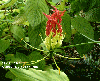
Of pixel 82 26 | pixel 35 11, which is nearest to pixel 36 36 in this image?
pixel 35 11

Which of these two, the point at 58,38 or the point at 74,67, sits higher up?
the point at 58,38

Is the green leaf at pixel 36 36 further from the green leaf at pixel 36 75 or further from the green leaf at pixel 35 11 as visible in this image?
the green leaf at pixel 36 75

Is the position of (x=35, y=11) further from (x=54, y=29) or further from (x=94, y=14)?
(x=94, y=14)

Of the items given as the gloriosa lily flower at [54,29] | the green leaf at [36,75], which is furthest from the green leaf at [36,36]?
the green leaf at [36,75]

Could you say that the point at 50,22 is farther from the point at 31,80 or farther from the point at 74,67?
the point at 74,67

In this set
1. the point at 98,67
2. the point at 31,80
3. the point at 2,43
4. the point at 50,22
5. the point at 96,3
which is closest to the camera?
the point at 31,80

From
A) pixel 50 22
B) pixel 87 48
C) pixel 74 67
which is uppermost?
pixel 50 22

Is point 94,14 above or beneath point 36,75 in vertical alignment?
above

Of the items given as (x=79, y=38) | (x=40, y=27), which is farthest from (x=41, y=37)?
(x=79, y=38)
